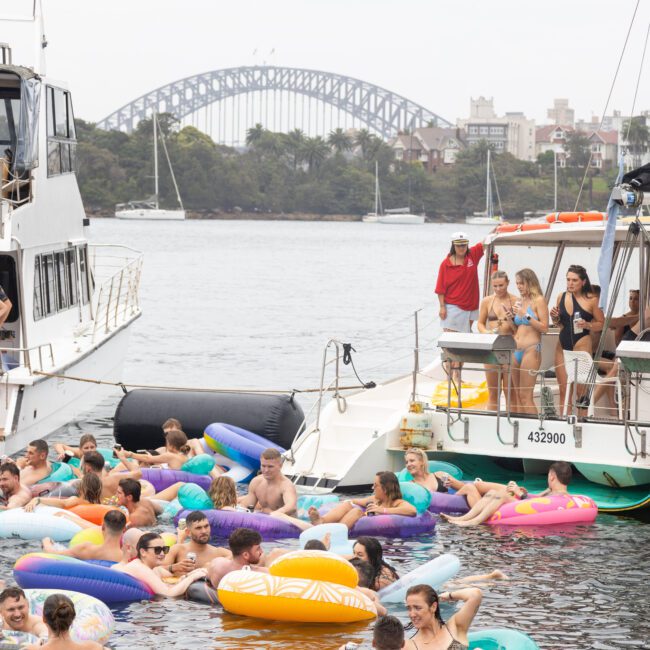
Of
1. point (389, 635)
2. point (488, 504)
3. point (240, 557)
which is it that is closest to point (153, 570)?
point (240, 557)

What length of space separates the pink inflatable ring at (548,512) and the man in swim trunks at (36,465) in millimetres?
5206

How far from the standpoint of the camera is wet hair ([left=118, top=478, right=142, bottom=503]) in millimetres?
14406

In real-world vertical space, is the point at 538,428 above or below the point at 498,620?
above

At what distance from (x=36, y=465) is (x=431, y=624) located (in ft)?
23.8

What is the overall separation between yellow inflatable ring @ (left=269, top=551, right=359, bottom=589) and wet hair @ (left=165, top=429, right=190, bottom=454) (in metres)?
5.56

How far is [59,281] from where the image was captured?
22016 mm

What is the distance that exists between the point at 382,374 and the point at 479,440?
19.1 m

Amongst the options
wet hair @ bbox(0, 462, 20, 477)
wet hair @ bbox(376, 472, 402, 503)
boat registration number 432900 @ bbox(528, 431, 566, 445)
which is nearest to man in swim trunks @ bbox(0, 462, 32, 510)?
wet hair @ bbox(0, 462, 20, 477)

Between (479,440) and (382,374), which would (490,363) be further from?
(382,374)

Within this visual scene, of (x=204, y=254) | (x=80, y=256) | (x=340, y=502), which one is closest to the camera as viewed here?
(x=340, y=502)

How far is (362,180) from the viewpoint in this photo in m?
185

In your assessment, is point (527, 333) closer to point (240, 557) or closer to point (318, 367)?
point (240, 557)

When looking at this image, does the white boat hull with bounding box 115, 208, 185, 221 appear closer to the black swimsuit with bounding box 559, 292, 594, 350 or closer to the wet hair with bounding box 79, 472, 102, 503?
the black swimsuit with bounding box 559, 292, 594, 350

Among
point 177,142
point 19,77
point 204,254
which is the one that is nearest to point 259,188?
point 177,142
